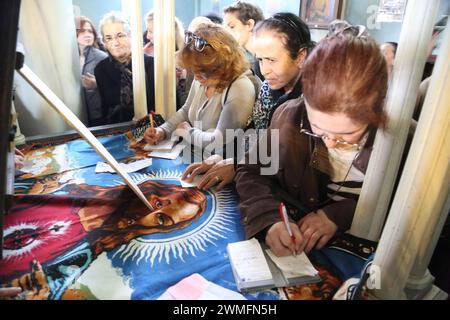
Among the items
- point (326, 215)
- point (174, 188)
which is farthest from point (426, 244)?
point (174, 188)

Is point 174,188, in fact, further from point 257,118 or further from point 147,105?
point 147,105

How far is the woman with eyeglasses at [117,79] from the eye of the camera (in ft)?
9.08

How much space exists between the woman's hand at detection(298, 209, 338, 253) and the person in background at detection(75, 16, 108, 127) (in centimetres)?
233

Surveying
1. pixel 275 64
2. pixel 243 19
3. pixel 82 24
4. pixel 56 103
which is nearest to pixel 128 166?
pixel 56 103

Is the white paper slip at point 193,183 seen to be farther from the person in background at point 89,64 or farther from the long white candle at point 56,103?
the person in background at point 89,64

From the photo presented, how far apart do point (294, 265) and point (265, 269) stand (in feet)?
0.33

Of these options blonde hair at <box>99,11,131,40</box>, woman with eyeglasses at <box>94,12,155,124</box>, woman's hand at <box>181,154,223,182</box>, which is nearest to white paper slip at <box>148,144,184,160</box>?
woman's hand at <box>181,154,223,182</box>

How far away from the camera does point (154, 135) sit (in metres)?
2.11

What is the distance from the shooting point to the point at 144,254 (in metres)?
1.08

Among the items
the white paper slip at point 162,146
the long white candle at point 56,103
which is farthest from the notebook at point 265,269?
the white paper slip at point 162,146

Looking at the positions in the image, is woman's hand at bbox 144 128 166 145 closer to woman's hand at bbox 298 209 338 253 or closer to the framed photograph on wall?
woman's hand at bbox 298 209 338 253

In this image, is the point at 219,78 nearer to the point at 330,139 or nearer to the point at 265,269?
the point at 330,139

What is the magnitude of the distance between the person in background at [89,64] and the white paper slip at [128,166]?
1.25 m
